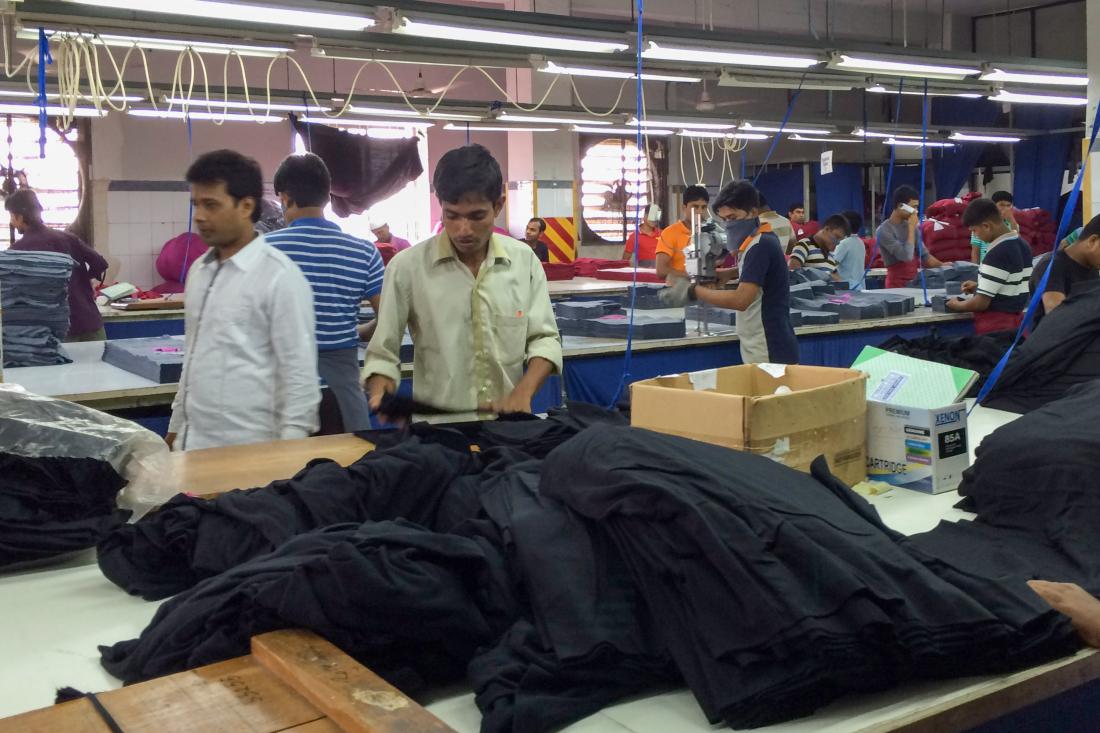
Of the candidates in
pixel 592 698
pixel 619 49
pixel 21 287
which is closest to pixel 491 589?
pixel 592 698

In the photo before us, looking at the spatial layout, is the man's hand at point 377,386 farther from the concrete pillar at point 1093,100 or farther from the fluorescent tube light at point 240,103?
the concrete pillar at point 1093,100

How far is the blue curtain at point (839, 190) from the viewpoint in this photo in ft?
51.0

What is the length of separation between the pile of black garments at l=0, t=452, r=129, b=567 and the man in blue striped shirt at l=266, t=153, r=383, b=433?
1.71 meters

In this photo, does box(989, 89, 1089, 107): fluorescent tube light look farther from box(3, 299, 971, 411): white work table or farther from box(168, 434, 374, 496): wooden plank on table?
box(168, 434, 374, 496): wooden plank on table

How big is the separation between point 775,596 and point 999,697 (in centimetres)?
37

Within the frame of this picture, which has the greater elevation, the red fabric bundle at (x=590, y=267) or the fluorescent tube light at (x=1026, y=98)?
the fluorescent tube light at (x=1026, y=98)

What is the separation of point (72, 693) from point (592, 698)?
2.08 feet

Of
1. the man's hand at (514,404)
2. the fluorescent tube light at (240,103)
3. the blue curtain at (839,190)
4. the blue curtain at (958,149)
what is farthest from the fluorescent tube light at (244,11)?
the blue curtain at (958,149)

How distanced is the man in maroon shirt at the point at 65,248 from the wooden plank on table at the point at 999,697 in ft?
18.9

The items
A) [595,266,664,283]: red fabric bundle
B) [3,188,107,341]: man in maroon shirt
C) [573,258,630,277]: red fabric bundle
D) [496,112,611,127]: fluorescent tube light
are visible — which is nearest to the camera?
[3,188,107,341]: man in maroon shirt

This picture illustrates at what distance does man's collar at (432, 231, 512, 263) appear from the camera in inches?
111

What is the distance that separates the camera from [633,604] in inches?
53.2

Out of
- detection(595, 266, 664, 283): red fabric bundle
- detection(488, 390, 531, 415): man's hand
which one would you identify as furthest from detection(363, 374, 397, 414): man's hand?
detection(595, 266, 664, 283): red fabric bundle

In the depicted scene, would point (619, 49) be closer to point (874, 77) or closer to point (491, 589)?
point (874, 77)
